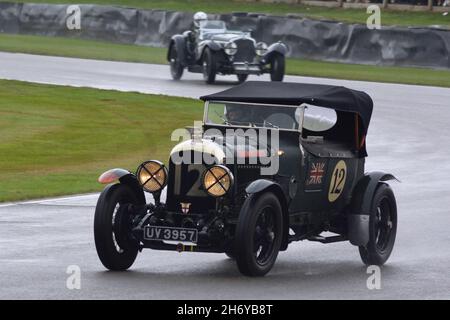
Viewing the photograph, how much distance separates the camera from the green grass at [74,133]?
16.3 metres

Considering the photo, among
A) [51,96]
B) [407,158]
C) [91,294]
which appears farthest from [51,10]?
[91,294]

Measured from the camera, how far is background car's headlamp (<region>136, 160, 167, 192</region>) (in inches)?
395

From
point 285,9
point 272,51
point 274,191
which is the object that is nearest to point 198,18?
point 272,51

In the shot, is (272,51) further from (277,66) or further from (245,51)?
(245,51)

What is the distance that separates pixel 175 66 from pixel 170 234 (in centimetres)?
2336

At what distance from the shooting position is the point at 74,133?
21.2m

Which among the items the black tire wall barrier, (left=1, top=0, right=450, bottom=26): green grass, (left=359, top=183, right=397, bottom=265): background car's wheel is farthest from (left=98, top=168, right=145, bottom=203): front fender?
(left=1, top=0, right=450, bottom=26): green grass

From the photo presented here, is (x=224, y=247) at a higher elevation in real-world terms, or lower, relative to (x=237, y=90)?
lower

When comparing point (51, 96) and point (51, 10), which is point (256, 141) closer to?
point (51, 96)

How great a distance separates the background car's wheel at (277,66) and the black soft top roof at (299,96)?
1964 cm

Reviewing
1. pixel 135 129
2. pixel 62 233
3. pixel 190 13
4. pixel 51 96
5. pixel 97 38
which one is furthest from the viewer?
pixel 97 38

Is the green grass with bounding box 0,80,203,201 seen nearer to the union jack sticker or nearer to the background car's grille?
the background car's grille

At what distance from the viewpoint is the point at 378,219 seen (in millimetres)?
10945

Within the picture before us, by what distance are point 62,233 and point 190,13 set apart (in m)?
30.7
